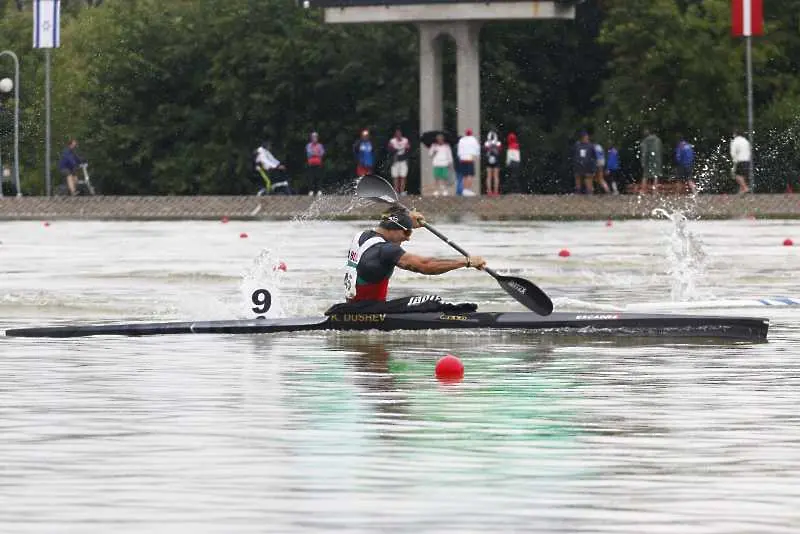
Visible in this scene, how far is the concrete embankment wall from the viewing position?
47.4 metres

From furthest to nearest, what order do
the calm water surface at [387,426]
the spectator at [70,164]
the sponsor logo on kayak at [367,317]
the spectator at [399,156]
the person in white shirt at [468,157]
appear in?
the spectator at [70,164] < the spectator at [399,156] < the person in white shirt at [468,157] < the sponsor logo on kayak at [367,317] < the calm water surface at [387,426]

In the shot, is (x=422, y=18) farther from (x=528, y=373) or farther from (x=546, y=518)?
(x=546, y=518)

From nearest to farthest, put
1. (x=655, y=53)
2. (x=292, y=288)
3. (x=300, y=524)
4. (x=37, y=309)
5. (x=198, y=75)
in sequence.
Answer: (x=300, y=524)
(x=37, y=309)
(x=292, y=288)
(x=655, y=53)
(x=198, y=75)

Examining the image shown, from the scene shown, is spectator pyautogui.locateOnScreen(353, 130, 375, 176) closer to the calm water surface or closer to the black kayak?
the calm water surface

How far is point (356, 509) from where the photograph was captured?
31.6 ft

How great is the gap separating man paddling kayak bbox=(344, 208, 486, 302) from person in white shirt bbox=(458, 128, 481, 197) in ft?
110

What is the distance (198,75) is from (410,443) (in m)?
59.4

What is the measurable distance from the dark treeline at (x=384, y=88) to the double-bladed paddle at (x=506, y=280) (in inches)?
1425

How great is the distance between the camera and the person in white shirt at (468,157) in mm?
51375

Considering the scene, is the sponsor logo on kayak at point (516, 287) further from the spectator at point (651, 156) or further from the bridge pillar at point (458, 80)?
the bridge pillar at point (458, 80)

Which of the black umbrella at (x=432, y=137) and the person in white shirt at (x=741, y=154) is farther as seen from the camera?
the black umbrella at (x=432, y=137)

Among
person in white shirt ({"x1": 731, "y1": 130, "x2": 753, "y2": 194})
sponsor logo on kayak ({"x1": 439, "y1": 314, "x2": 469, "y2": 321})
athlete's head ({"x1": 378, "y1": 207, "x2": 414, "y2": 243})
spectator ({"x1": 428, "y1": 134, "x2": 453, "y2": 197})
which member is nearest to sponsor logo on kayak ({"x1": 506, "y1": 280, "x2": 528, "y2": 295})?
sponsor logo on kayak ({"x1": 439, "y1": 314, "x2": 469, "y2": 321})

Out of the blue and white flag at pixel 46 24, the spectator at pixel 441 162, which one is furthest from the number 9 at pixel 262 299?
the blue and white flag at pixel 46 24

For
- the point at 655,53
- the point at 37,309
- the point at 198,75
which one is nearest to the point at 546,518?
the point at 37,309
